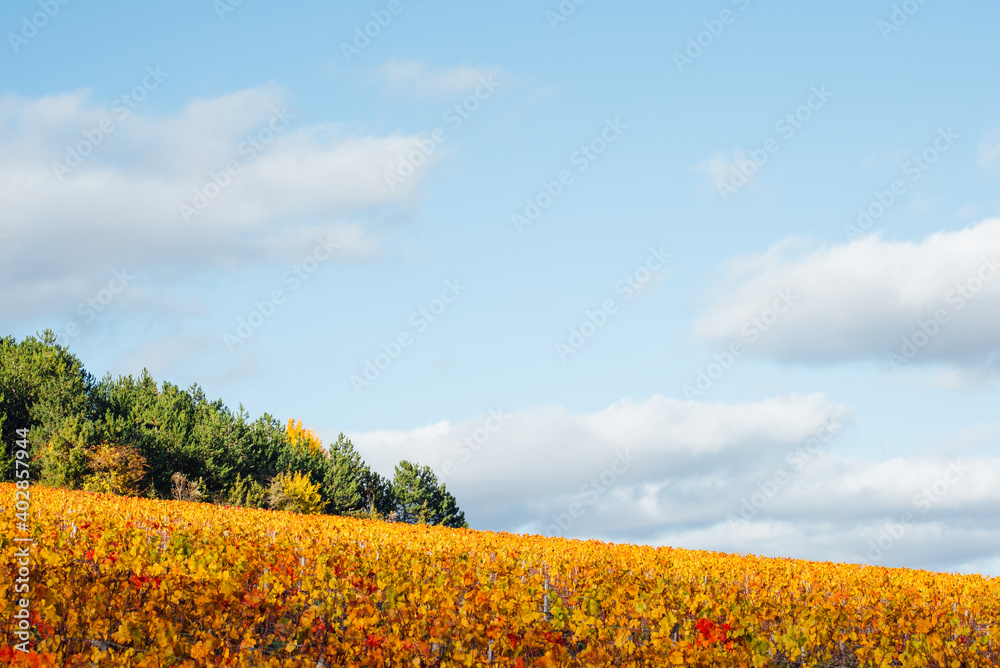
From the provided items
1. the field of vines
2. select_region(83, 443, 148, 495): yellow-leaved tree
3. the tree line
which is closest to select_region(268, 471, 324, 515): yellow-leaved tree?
the tree line

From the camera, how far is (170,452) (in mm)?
50375

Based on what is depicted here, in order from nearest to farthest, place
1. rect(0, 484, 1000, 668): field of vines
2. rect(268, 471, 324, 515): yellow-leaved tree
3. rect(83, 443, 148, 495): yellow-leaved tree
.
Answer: rect(0, 484, 1000, 668): field of vines < rect(83, 443, 148, 495): yellow-leaved tree < rect(268, 471, 324, 515): yellow-leaved tree

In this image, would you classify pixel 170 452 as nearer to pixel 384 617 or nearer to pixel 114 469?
pixel 114 469

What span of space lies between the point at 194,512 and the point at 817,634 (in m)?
21.1

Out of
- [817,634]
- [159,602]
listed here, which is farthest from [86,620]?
[817,634]

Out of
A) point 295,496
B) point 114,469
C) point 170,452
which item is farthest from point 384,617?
point 170,452

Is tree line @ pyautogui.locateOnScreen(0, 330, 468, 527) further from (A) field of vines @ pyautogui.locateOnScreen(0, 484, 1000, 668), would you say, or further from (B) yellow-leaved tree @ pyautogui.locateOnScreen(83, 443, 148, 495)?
(A) field of vines @ pyautogui.locateOnScreen(0, 484, 1000, 668)

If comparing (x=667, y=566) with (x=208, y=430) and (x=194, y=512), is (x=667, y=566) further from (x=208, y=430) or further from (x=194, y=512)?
(x=208, y=430)

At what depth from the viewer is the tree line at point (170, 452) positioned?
43781 mm

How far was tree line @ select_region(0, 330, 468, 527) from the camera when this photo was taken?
43.8m

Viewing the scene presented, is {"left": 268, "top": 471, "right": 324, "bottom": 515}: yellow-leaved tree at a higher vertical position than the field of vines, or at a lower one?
higher

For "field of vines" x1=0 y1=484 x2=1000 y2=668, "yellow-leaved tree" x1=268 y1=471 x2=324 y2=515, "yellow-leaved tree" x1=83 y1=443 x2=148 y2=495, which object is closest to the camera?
"field of vines" x1=0 y1=484 x2=1000 y2=668

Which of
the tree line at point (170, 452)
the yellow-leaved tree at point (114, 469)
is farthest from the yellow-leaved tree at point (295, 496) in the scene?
the yellow-leaved tree at point (114, 469)

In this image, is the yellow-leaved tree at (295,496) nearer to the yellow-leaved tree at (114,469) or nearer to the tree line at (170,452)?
the tree line at (170,452)
